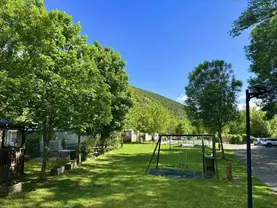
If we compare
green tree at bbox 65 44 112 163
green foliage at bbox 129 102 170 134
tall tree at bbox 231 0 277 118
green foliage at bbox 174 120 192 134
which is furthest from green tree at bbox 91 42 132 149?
green foliage at bbox 174 120 192 134

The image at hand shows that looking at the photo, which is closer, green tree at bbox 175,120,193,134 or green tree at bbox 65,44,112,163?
green tree at bbox 65,44,112,163

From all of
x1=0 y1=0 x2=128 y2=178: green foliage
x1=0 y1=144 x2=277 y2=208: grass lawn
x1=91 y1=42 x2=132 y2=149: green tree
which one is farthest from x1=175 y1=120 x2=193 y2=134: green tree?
x1=0 y1=0 x2=128 y2=178: green foliage

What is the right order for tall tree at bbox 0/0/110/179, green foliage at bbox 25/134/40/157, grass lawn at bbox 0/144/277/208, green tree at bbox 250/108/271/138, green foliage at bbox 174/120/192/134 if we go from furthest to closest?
green foliage at bbox 174/120/192/134 → green tree at bbox 250/108/271/138 → green foliage at bbox 25/134/40/157 → grass lawn at bbox 0/144/277/208 → tall tree at bbox 0/0/110/179

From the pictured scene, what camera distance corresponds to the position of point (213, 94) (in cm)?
1772

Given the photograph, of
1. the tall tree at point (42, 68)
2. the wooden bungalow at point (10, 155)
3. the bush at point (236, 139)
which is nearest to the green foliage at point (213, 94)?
the tall tree at point (42, 68)

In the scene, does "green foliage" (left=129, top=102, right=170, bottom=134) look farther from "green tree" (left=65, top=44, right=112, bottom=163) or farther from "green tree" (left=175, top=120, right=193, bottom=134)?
"green tree" (left=65, top=44, right=112, bottom=163)

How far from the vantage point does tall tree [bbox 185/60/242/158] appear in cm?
1800

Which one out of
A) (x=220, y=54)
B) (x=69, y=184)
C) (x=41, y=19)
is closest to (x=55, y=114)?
(x=69, y=184)

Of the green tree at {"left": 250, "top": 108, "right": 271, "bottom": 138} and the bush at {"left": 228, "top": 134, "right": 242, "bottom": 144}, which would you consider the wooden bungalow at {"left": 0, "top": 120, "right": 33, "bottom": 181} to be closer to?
the bush at {"left": 228, "top": 134, "right": 242, "bottom": 144}

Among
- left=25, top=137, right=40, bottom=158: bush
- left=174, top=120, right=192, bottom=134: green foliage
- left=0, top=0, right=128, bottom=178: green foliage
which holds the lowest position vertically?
left=25, top=137, right=40, bottom=158: bush

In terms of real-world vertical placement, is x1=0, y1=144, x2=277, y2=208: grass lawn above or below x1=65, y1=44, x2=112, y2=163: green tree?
below

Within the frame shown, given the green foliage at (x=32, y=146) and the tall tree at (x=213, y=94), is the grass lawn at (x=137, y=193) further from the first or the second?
the tall tree at (x=213, y=94)

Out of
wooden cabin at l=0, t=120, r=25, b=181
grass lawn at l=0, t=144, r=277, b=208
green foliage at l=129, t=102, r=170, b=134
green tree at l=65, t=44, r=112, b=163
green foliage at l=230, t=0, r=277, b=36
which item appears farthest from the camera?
green foliage at l=129, t=102, r=170, b=134

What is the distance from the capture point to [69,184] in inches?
338
